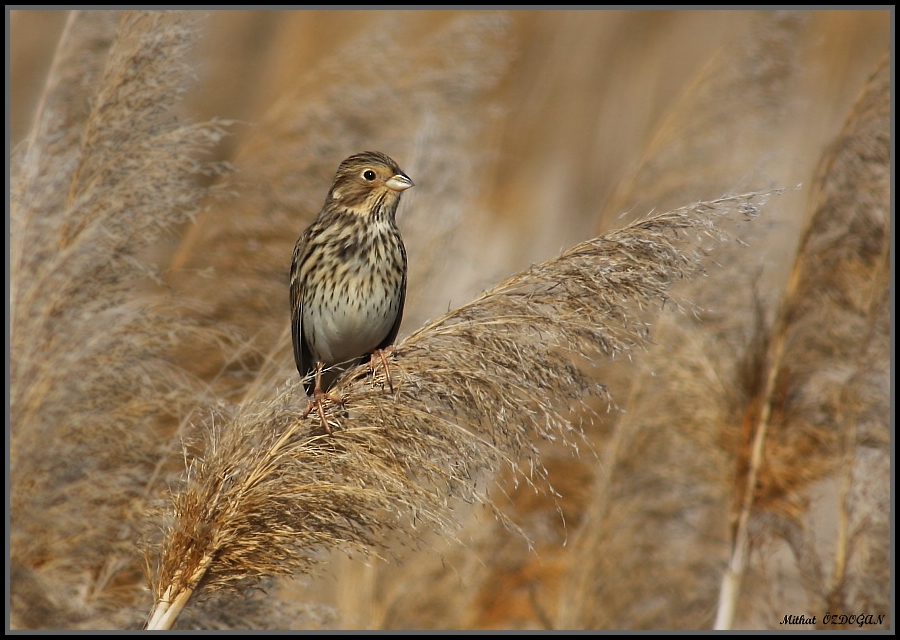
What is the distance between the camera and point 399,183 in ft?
11.1

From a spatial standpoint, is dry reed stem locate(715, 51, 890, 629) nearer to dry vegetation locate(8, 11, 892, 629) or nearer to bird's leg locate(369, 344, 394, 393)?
dry vegetation locate(8, 11, 892, 629)

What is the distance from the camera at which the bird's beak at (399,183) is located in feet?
11.0

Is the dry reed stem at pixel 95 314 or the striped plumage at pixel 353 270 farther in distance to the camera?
the striped plumage at pixel 353 270

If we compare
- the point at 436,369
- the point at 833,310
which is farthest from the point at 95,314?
the point at 833,310

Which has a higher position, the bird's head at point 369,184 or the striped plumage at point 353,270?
the bird's head at point 369,184

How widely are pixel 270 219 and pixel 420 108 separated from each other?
885 mm

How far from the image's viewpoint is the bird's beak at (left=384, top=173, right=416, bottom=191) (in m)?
3.36

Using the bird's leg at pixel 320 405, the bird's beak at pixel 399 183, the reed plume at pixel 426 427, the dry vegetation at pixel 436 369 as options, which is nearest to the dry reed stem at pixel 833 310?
the dry vegetation at pixel 436 369

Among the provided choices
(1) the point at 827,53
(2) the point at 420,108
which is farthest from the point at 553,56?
(2) the point at 420,108

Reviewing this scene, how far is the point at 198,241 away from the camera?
151 inches

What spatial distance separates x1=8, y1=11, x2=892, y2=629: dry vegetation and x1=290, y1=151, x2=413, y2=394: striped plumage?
170 millimetres

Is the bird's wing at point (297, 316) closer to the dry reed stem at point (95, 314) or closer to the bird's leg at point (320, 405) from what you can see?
the dry reed stem at point (95, 314)

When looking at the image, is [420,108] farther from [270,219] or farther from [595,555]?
[595,555]

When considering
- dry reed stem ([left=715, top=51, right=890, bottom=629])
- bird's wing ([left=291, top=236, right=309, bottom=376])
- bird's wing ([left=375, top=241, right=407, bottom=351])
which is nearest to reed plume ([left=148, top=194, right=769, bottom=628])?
bird's wing ([left=291, top=236, right=309, bottom=376])
